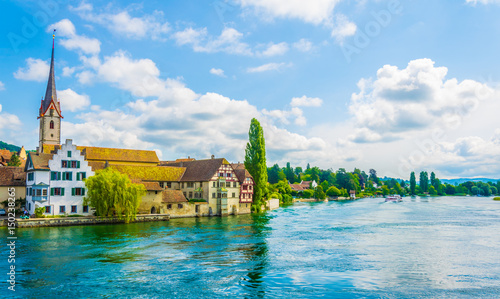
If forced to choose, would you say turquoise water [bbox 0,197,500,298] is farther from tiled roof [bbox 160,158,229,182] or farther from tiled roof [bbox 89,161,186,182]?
tiled roof [bbox 160,158,229,182]

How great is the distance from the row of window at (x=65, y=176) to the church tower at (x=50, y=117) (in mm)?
38719

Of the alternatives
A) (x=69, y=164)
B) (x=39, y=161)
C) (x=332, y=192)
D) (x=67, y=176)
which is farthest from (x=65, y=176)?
(x=332, y=192)

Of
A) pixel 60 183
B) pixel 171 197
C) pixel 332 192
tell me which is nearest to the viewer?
pixel 60 183

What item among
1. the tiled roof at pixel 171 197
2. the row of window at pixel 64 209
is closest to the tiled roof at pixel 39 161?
the row of window at pixel 64 209

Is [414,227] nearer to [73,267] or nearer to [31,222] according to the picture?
[73,267]

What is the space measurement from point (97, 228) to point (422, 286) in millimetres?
36642

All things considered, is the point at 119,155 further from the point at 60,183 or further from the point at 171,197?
Result: the point at 60,183

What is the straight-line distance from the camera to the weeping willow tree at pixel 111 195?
4919cm

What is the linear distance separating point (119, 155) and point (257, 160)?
28.0 m

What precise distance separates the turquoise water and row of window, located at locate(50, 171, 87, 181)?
29.4 ft

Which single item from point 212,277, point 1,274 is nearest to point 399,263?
point 212,277

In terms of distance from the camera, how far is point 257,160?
74.4m

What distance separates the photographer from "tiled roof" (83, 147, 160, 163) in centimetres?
7331

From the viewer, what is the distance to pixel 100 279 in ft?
74.8
